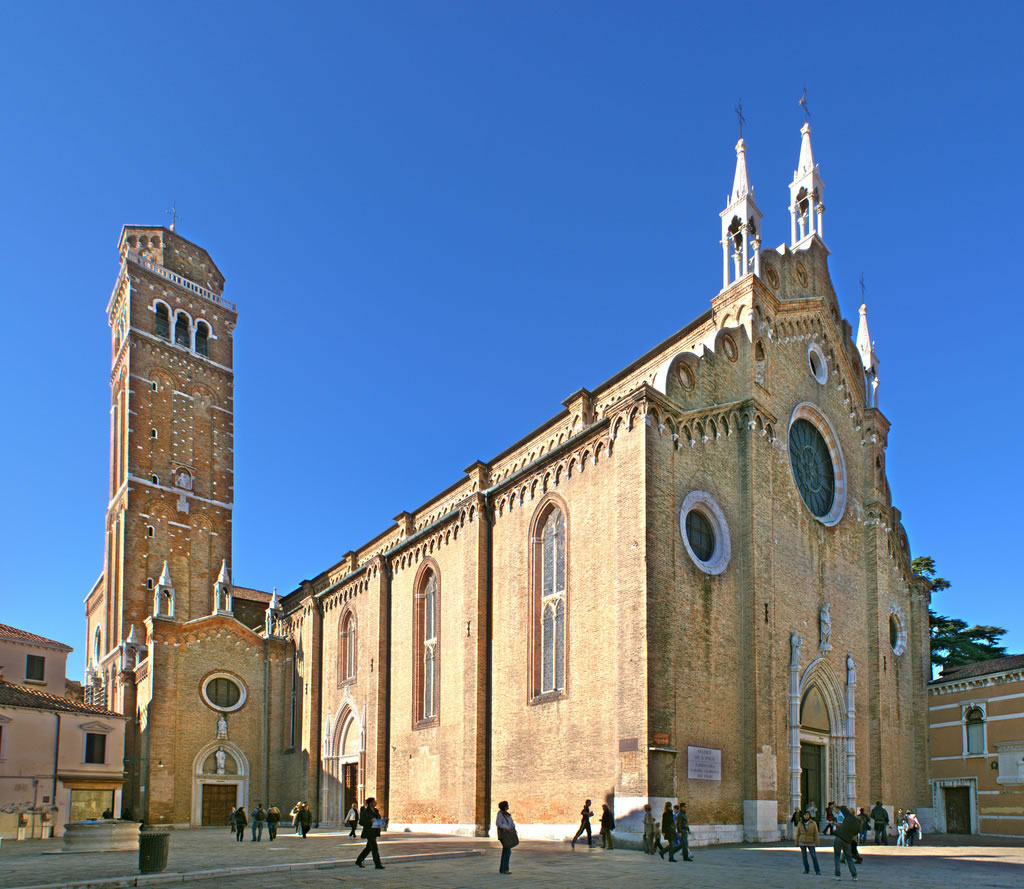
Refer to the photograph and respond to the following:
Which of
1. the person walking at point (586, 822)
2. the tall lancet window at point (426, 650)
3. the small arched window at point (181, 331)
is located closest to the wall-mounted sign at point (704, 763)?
the person walking at point (586, 822)

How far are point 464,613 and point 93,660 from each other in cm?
3083

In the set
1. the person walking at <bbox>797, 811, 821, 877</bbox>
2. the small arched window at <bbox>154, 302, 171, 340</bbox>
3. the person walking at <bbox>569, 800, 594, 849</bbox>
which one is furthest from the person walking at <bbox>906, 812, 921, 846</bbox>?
the small arched window at <bbox>154, 302, 171, 340</bbox>

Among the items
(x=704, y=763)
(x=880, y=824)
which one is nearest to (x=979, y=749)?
(x=880, y=824)

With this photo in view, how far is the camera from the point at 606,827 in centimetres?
1909

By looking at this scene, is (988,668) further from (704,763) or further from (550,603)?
(550,603)

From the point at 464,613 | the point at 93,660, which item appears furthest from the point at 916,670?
the point at 93,660

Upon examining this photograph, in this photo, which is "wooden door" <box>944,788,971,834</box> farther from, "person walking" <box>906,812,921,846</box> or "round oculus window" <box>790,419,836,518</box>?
"round oculus window" <box>790,419,836,518</box>

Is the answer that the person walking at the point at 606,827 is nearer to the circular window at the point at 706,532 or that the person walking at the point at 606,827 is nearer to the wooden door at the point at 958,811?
the circular window at the point at 706,532

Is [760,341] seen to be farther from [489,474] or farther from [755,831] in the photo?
[755,831]

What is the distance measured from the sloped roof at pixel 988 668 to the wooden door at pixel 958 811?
3.60m

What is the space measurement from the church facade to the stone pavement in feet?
7.87

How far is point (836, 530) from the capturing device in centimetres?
2731

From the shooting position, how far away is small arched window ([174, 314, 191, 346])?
49.9 metres

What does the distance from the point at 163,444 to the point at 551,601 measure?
1213 inches
